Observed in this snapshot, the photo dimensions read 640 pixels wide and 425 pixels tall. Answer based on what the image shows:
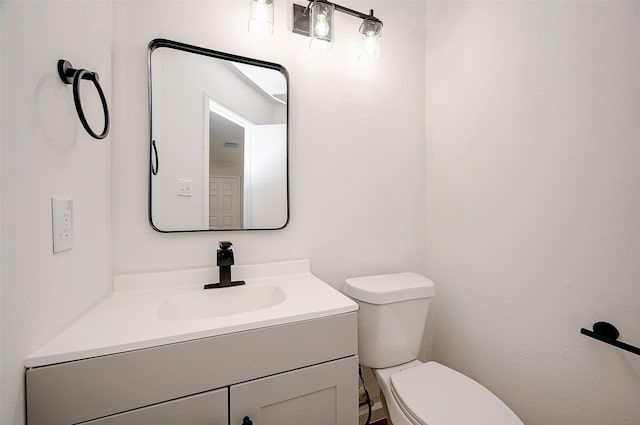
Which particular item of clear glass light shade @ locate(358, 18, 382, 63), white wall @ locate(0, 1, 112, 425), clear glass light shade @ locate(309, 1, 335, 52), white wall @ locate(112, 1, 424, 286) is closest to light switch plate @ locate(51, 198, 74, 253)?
white wall @ locate(0, 1, 112, 425)

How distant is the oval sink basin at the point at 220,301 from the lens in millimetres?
949

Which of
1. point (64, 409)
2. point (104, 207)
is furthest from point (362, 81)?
point (64, 409)

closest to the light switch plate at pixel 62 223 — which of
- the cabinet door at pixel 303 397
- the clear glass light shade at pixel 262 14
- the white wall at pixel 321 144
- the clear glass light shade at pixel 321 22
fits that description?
the white wall at pixel 321 144

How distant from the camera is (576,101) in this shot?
0.90 metres

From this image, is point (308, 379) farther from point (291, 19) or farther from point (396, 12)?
point (396, 12)

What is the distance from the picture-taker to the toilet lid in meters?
0.82

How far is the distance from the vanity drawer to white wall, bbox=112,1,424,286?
1.60ft

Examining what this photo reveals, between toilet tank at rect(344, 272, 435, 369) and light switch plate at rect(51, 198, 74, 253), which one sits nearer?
light switch plate at rect(51, 198, 74, 253)

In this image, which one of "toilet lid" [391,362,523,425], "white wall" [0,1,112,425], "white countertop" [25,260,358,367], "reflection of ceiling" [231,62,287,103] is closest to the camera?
"white wall" [0,1,112,425]

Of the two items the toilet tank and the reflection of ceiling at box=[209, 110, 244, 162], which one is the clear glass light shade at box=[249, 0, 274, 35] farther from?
the toilet tank

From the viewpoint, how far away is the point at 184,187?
106 centimetres

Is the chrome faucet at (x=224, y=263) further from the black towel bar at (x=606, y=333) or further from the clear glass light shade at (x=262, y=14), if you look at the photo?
the black towel bar at (x=606, y=333)

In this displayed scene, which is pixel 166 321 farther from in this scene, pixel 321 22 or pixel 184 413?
pixel 321 22

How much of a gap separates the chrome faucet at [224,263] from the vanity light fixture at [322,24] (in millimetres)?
921
